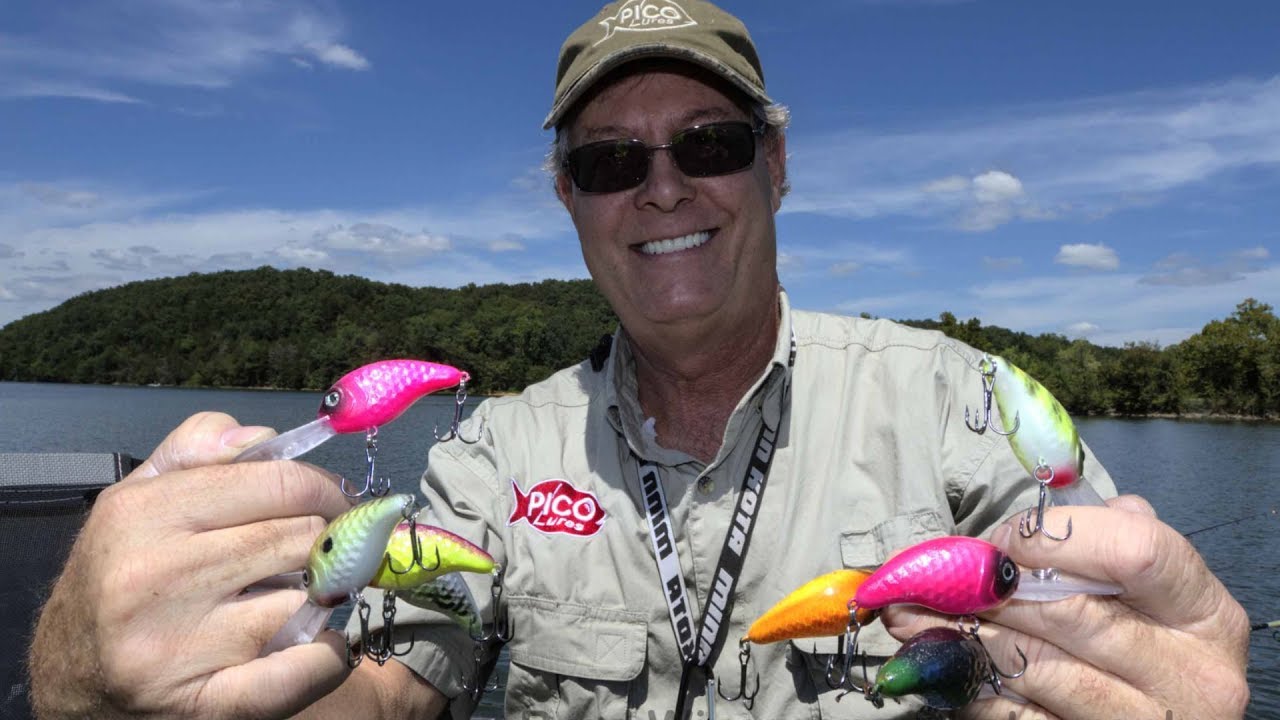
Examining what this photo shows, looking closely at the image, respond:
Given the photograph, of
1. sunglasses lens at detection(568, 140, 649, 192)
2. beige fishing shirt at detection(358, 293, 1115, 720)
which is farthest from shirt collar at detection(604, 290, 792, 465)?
sunglasses lens at detection(568, 140, 649, 192)

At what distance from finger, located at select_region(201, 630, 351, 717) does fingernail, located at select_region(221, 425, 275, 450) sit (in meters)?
0.51

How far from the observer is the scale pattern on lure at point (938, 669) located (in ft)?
6.11

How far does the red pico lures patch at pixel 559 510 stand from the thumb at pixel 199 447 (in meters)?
1.46

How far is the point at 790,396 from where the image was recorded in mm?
3479

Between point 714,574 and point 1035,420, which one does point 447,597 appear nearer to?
point 714,574

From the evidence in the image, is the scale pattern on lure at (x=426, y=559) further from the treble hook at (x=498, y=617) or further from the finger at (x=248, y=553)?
the treble hook at (x=498, y=617)

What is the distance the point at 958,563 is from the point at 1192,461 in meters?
50.8

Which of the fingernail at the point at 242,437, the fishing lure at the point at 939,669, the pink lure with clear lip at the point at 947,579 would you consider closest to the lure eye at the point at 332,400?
the fingernail at the point at 242,437

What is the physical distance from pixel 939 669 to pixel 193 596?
169 cm

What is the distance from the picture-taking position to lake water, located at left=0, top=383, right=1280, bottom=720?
1847 centimetres

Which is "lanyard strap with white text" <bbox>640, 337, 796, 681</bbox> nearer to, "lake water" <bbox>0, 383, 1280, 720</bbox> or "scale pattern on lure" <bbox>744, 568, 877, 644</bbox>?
"scale pattern on lure" <bbox>744, 568, 877, 644</bbox>

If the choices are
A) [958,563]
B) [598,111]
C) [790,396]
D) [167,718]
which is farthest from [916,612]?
[598,111]

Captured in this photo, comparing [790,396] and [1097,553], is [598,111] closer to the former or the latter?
[790,396]

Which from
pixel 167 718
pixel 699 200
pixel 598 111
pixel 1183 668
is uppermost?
pixel 598 111
